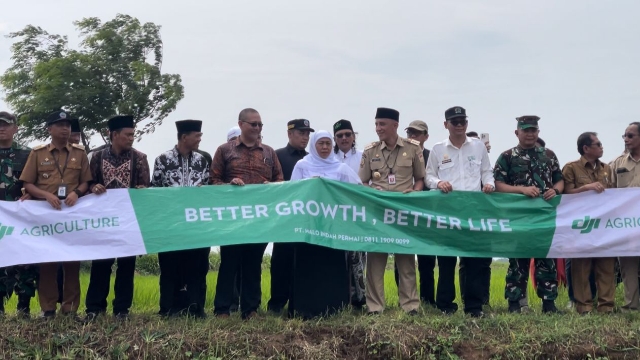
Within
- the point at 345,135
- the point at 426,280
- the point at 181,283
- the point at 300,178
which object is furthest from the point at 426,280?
the point at 181,283

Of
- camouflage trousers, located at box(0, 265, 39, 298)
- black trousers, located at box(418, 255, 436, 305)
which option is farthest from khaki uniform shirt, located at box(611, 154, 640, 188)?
camouflage trousers, located at box(0, 265, 39, 298)

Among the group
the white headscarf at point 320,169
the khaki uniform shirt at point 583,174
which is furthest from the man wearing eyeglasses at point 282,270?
the khaki uniform shirt at point 583,174

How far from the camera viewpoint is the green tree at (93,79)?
25047mm

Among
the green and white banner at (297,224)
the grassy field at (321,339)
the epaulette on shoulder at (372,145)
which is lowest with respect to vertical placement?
the grassy field at (321,339)

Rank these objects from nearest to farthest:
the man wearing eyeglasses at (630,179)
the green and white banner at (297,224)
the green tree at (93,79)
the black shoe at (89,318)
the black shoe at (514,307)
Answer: the black shoe at (89,318) < the green and white banner at (297,224) < the black shoe at (514,307) < the man wearing eyeglasses at (630,179) < the green tree at (93,79)

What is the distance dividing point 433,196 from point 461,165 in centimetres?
46

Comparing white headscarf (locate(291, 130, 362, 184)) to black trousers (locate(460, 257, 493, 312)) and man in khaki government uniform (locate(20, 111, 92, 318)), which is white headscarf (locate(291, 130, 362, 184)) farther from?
man in khaki government uniform (locate(20, 111, 92, 318))

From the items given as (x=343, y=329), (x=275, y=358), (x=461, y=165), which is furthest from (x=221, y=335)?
(x=461, y=165)

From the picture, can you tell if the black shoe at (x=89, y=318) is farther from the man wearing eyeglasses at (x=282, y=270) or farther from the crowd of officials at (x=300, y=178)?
the man wearing eyeglasses at (x=282, y=270)

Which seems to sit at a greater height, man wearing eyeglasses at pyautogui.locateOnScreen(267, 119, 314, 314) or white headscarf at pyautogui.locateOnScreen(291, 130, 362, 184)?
white headscarf at pyautogui.locateOnScreen(291, 130, 362, 184)

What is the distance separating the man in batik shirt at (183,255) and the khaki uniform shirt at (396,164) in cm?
173

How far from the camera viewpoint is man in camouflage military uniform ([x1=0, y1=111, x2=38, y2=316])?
7.79 m

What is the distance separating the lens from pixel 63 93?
2522cm

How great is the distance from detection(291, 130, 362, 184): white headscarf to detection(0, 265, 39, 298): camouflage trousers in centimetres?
279
